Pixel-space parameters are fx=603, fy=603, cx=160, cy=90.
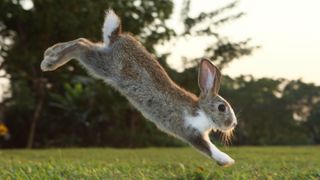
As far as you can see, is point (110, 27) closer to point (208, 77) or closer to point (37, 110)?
point (208, 77)

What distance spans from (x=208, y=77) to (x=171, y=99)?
1.04 feet

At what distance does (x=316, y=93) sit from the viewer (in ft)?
96.7

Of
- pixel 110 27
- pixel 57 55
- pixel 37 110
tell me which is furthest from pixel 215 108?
pixel 37 110

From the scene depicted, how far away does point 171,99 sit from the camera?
14.3 feet

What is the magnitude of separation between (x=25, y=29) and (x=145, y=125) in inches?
259

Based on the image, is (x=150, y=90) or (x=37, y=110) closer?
(x=150, y=90)

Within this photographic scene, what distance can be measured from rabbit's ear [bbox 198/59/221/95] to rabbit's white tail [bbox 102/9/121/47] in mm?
965

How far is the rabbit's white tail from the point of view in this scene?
4.88 metres

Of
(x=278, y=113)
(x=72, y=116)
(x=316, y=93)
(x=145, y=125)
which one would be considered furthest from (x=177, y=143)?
(x=316, y=93)

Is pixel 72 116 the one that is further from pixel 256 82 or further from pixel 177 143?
pixel 256 82

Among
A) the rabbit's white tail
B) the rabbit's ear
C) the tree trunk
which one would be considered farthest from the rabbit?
the tree trunk

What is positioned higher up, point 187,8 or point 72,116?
point 187,8

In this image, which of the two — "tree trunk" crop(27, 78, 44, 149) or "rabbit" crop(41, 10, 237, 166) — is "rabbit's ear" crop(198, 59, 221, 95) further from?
"tree trunk" crop(27, 78, 44, 149)

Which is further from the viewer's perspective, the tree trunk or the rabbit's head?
the tree trunk
